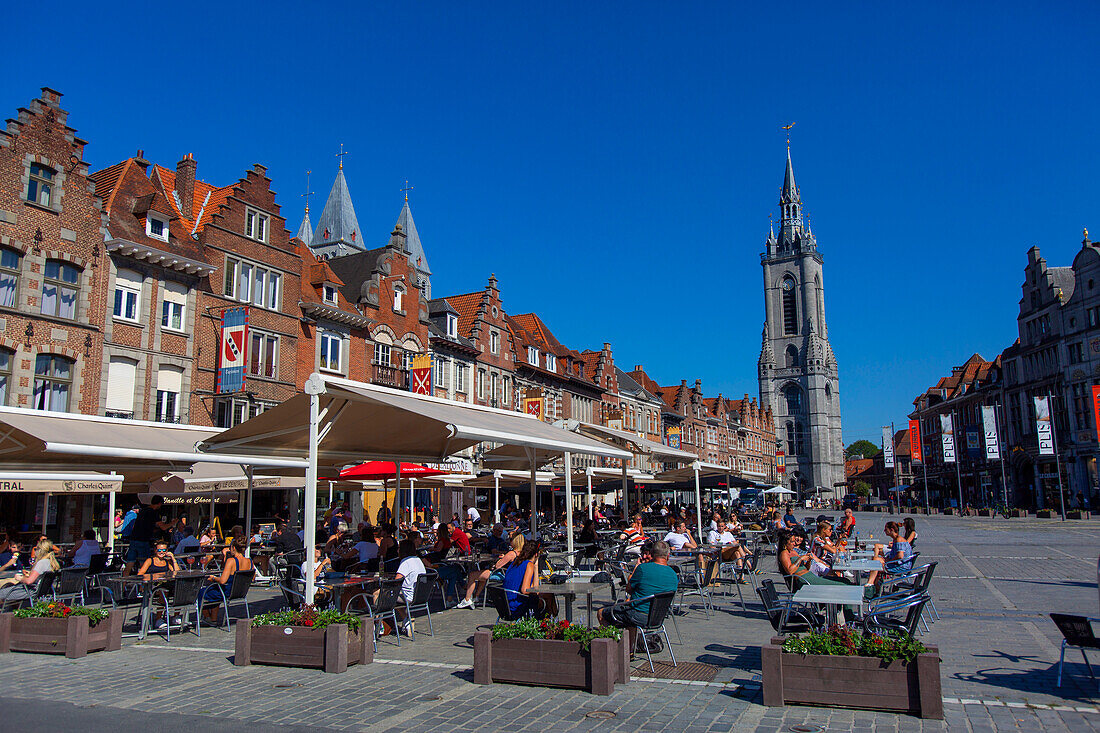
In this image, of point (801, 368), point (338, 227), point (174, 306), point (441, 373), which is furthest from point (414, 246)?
point (801, 368)

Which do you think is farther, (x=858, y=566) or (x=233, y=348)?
(x=233, y=348)

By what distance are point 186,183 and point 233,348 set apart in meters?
8.18

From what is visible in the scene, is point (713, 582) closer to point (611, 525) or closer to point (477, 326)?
point (611, 525)

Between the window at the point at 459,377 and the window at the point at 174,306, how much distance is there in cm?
1646

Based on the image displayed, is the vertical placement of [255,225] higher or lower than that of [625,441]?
higher

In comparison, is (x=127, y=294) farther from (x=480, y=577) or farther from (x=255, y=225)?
(x=480, y=577)

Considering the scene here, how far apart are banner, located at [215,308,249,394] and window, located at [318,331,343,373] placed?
5.06m

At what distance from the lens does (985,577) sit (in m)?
16.5

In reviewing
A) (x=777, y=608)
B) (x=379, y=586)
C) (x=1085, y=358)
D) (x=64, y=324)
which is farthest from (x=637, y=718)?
(x=1085, y=358)

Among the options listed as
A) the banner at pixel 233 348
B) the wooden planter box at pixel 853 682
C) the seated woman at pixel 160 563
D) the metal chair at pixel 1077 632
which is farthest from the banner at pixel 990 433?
the seated woman at pixel 160 563

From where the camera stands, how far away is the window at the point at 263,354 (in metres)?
28.5

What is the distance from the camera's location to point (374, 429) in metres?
12.8

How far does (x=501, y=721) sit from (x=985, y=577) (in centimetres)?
1399

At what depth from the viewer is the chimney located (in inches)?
1176
